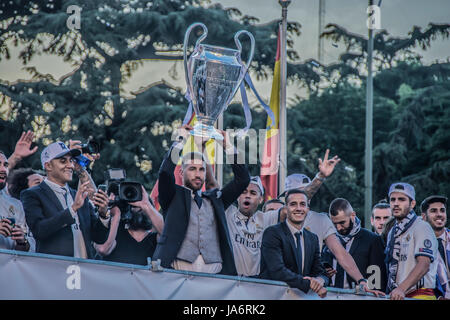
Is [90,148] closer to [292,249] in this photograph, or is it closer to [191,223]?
[191,223]

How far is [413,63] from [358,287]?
28042mm

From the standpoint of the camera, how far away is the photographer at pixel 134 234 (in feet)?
22.1

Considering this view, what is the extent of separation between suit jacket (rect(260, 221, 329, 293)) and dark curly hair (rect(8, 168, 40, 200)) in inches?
98.1

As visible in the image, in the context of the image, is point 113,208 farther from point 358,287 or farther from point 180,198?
point 358,287

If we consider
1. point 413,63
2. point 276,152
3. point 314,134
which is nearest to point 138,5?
point 314,134

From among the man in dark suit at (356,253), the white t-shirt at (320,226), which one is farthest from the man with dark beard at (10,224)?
the man in dark suit at (356,253)

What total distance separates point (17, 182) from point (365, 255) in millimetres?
3216

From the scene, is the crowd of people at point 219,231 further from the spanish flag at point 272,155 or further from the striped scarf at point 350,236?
the spanish flag at point 272,155

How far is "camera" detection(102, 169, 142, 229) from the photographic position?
6.41 meters

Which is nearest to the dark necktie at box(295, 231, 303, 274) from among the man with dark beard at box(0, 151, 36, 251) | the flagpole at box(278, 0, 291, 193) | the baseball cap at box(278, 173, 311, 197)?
the baseball cap at box(278, 173, 311, 197)

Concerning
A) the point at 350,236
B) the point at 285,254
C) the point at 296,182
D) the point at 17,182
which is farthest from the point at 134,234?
the point at 350,236

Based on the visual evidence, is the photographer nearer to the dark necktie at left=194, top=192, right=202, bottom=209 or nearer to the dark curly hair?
the dark necktie at left=194, top=192, right=202, bottom=209

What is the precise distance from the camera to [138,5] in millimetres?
22766

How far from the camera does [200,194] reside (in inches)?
260
